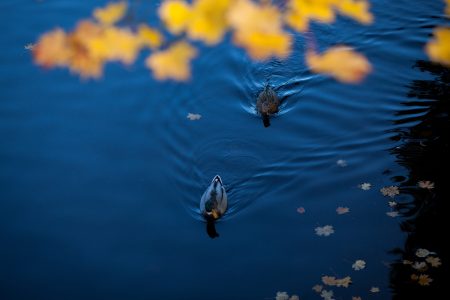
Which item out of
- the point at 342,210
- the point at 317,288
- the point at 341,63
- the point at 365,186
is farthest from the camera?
the point at 341,63

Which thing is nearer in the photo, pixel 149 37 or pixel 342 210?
pixel 342 210

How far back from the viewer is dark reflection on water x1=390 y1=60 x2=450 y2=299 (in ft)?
20.9

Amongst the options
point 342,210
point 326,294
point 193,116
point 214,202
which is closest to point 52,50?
point 193,116

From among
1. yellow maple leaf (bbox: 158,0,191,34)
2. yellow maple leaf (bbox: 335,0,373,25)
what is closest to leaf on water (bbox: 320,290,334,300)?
yellow maple leaf (bbox: 158,0,191,34)

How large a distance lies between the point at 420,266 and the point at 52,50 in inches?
376

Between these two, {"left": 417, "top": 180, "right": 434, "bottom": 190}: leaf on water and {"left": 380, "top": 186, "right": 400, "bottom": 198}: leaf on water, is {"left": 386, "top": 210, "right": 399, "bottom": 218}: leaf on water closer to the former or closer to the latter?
{"left": 380, "top": 186, "right": 400, "bottom": 198}: leaf on water

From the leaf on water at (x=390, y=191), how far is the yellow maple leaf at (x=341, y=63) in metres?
3.33

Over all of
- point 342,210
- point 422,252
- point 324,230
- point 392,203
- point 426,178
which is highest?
point 426,178

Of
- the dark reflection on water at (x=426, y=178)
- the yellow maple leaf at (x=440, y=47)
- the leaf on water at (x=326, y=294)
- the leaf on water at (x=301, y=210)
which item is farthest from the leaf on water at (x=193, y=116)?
the yellow maple leaf at (x=440, y=47)

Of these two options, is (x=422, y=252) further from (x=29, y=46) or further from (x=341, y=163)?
(x=29, y=46)

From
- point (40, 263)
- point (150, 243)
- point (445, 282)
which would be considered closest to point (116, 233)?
point (150, 243)

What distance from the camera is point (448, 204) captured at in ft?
24.3

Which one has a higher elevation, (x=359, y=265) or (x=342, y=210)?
(x=342, y=210)

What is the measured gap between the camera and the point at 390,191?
7734mm
